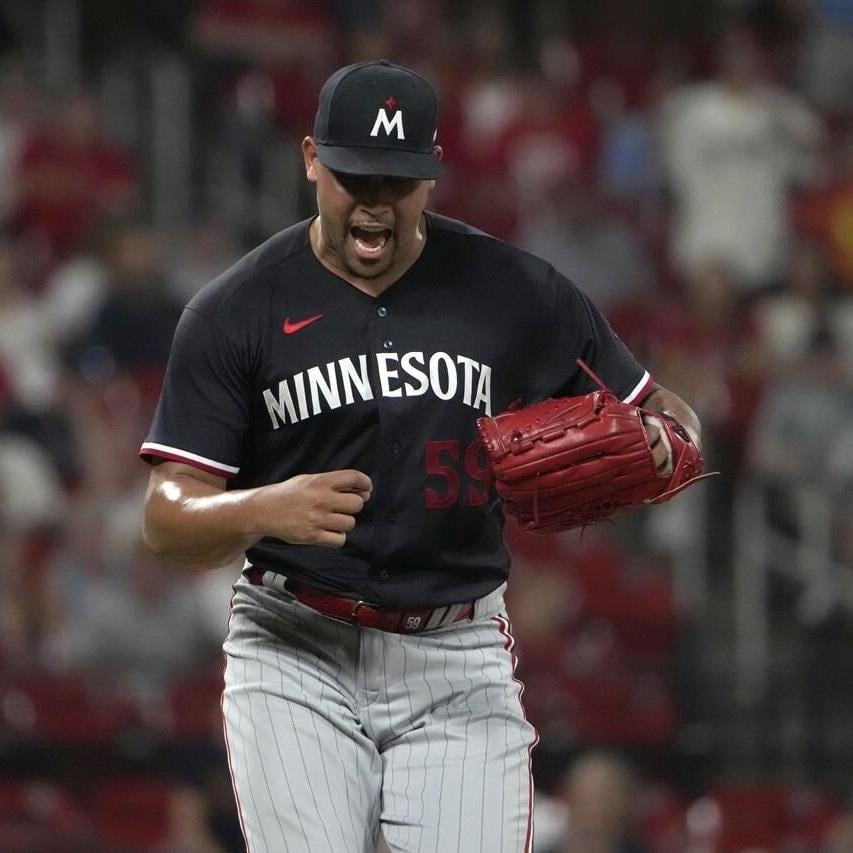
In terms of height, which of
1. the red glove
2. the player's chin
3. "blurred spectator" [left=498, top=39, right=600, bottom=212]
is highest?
"blurred spectator" [left=498, top=39, right=600, bottom=212]

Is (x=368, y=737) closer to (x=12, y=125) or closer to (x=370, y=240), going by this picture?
(x=370, y=240)

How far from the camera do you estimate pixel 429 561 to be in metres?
3.08

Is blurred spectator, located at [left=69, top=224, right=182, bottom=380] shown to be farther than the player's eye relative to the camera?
Yes

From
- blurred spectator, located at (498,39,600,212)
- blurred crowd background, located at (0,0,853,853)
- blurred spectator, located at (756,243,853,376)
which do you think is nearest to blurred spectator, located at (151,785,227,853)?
blurred crowd background, located at (0,0,853,853)

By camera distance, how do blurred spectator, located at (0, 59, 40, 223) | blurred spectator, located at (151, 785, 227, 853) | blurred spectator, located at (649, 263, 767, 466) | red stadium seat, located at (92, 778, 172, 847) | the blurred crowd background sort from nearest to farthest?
blurred spectator, located at (151, 785, 227, 853) → red stadium seat, located at (92, 778, 172, 847) → the blurred crowd background → blurred spectator, located at (649, 263, 767, 466) → blurred spectator, located at (0, 59, 40, 223)

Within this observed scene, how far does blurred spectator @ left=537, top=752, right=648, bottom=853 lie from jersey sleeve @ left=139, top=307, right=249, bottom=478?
2.70 meters

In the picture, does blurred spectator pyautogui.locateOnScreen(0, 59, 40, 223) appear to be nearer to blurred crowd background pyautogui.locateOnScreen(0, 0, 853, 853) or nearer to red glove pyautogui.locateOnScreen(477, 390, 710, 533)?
blurred crowd background pyautogui.locateOnScreen(0, 0, 853, 853)

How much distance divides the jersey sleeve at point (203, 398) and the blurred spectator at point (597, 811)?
2.70 m

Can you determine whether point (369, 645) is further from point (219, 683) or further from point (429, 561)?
point (219, 683)

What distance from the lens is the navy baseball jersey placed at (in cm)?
301

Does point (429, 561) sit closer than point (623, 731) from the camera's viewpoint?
Yes

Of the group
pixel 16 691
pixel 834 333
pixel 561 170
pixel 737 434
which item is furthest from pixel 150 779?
pixel 561 170

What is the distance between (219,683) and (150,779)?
0.64m

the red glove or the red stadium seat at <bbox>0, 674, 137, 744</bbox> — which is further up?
the red glove
